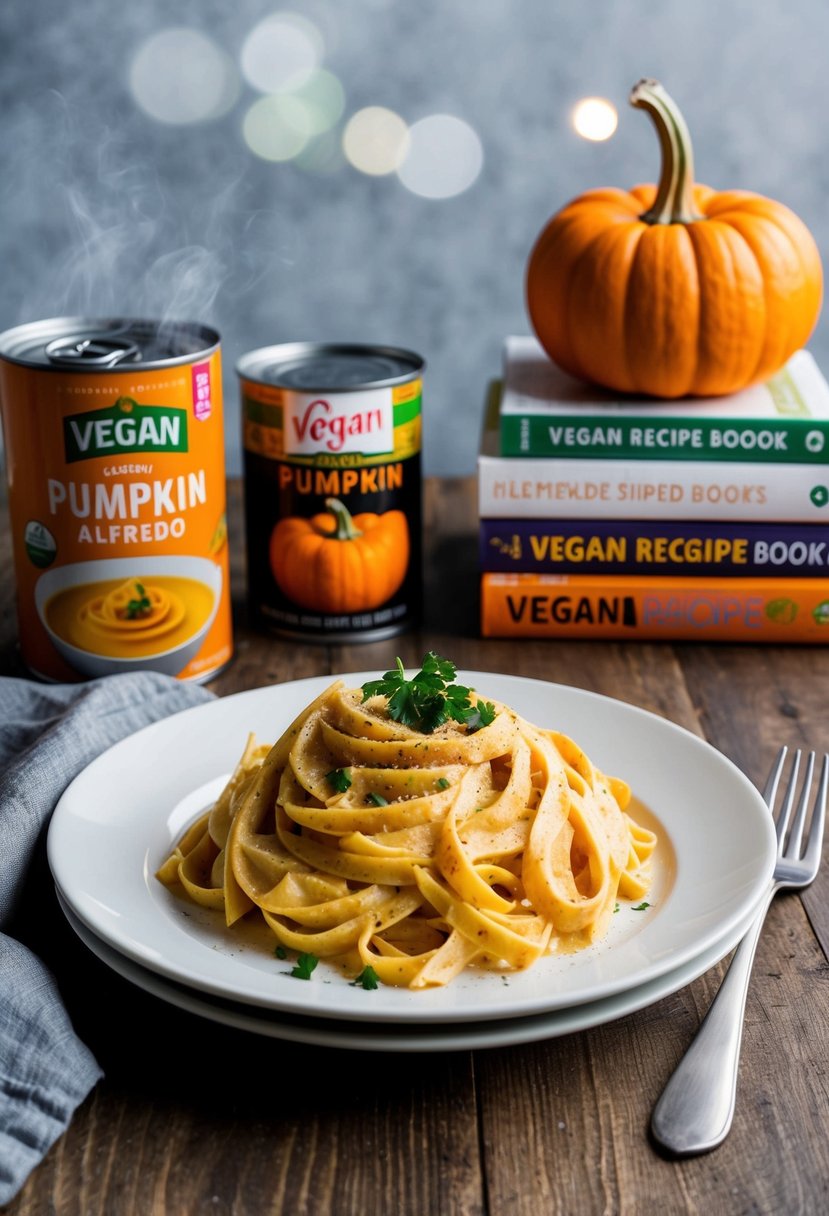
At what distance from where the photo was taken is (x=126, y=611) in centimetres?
165

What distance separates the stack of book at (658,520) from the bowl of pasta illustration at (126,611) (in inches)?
17.6

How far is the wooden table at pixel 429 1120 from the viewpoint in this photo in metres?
0.88

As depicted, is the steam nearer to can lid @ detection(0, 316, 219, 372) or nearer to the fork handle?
can lid @ detection(0, 316, 219, 372)

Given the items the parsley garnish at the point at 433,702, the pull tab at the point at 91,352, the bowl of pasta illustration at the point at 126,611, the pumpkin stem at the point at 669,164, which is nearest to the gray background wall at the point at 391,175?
the pumpkin stem at the point at 669,164

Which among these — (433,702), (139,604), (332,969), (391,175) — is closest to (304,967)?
(332,969)

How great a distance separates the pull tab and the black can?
8.7 inches

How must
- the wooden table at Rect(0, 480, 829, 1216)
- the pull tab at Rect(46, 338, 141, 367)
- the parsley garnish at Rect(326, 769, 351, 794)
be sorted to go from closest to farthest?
the wooden table at Rect(0, 480, 829, 1216)
the parsley garnish at Rect(326, 769, 351, 794)
the pull tab at Rect(46, 338, 141, 367)

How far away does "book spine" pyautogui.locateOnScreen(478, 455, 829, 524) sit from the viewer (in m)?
1.83

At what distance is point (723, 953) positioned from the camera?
1017 millimetres

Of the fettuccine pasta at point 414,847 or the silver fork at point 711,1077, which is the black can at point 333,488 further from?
the silver fork at point 711,1077

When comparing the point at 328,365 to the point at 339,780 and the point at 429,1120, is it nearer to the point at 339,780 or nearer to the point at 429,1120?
the point at 339,780

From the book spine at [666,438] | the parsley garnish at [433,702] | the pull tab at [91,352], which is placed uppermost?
the pull tab at [91,352]

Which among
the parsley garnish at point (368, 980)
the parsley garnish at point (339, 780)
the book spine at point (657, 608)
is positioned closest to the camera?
the parsley garnish at point (368, 980)

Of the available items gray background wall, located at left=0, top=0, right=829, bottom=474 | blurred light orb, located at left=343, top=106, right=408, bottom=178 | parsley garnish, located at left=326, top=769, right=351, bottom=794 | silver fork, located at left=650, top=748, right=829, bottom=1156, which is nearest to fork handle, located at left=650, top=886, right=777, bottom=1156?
silver fork, located at left=650, top=748, right=829, bottom=1156
